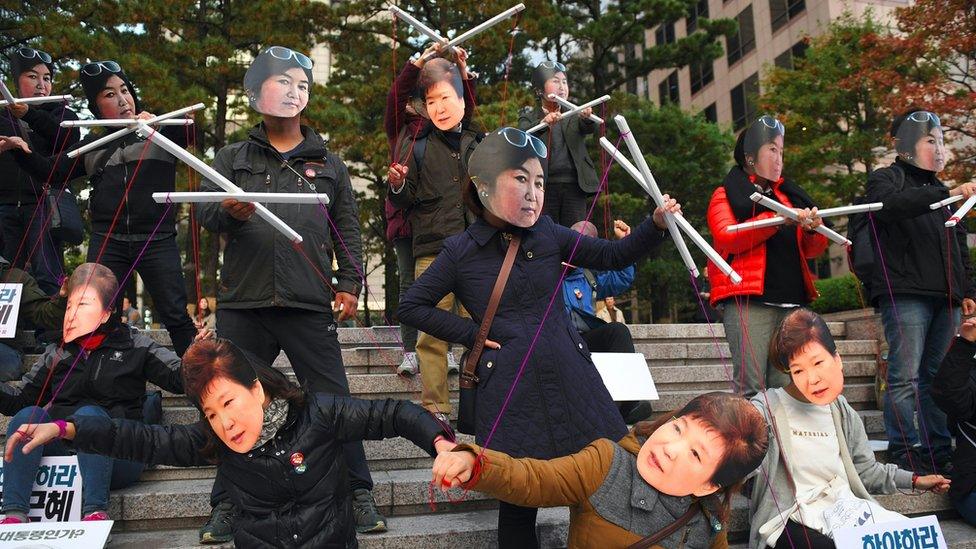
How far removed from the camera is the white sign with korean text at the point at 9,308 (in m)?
5.18

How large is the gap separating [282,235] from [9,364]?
104 inches

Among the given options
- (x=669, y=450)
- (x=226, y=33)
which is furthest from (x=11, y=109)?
(x=226, y=33)

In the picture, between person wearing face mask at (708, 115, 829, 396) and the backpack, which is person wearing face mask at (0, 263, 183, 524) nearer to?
person wearing face mask at (708, 115, 829, 396)

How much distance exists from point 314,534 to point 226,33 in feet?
41.1

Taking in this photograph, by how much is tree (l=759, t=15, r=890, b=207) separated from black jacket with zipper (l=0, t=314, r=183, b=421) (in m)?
16.4

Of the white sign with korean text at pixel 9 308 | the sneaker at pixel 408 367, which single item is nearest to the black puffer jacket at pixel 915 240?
the sneaker at pixel 408 367

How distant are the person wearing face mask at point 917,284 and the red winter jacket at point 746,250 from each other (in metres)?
0.51

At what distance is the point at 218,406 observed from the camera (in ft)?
9.73

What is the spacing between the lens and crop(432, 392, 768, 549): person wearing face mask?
106 inches

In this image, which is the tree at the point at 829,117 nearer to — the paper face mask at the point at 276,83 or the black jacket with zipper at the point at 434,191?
the black jacket with zipper at the point at 434,191

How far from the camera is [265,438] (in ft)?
10.2

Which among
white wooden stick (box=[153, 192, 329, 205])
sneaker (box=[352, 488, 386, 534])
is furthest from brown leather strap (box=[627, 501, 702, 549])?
white wooden stick (box=[153, 192, 329, 205])

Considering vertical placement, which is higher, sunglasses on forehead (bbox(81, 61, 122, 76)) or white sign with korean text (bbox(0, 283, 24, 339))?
sunglasses on forehead (bbox(81, 61, 122, 76))

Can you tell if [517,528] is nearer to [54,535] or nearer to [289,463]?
[289,463]
